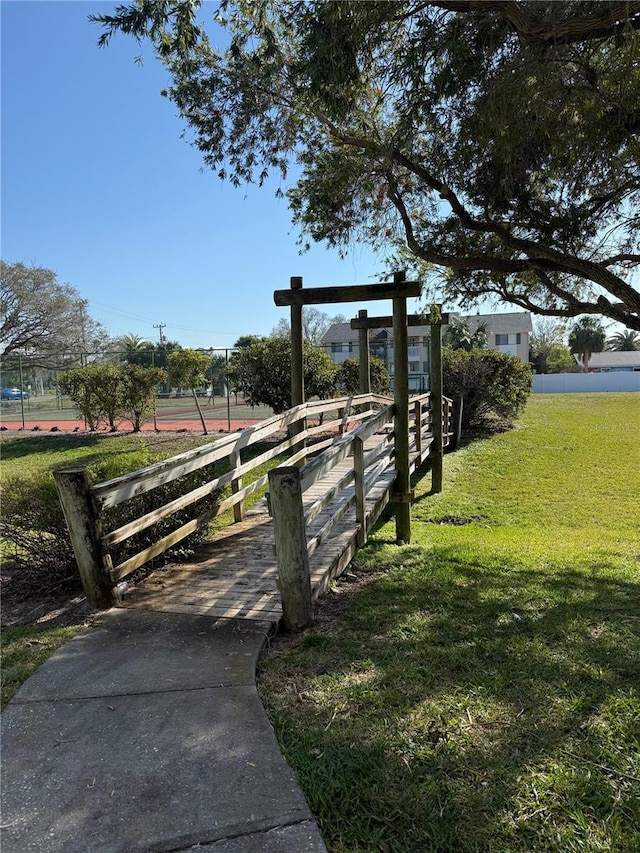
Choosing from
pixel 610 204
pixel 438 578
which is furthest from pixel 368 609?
pixel 610 204

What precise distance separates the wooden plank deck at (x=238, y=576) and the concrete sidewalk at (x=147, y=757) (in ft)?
1.45

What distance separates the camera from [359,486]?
195 inches

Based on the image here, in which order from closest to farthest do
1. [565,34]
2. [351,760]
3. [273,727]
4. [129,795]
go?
[129,795] → [351,760] → [273,727] → [565,34]

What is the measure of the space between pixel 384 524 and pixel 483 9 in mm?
5548

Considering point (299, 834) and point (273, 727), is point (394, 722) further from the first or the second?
point (299, 834)

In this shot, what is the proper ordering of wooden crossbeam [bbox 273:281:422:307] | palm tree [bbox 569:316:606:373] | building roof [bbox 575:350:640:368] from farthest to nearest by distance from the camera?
building roof [bbox 575:350:640:368], palm tree [bbox 569:316:606:373], wooden crossbeam [bbox 273:281:422:307]

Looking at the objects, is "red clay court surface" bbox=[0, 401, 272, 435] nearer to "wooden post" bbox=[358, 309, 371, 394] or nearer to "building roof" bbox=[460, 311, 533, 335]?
"wooden post" bbox=[358, 309, 371, 394]

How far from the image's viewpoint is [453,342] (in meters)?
29.4

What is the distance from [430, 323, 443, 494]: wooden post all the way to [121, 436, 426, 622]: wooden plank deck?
13.4ft

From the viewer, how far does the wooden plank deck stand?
3.59 m

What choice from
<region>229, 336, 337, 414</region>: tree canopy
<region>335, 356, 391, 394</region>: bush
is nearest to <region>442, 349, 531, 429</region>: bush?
<region>335, 356, 391, 394</region>: bush

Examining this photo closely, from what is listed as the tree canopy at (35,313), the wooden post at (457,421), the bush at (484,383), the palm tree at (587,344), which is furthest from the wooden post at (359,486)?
the palm tree at (587,344)

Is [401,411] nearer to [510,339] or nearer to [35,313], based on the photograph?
[35,313]

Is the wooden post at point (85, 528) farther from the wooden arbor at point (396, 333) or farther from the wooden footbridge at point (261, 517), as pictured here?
the wooden arbor at point (396, 333)
